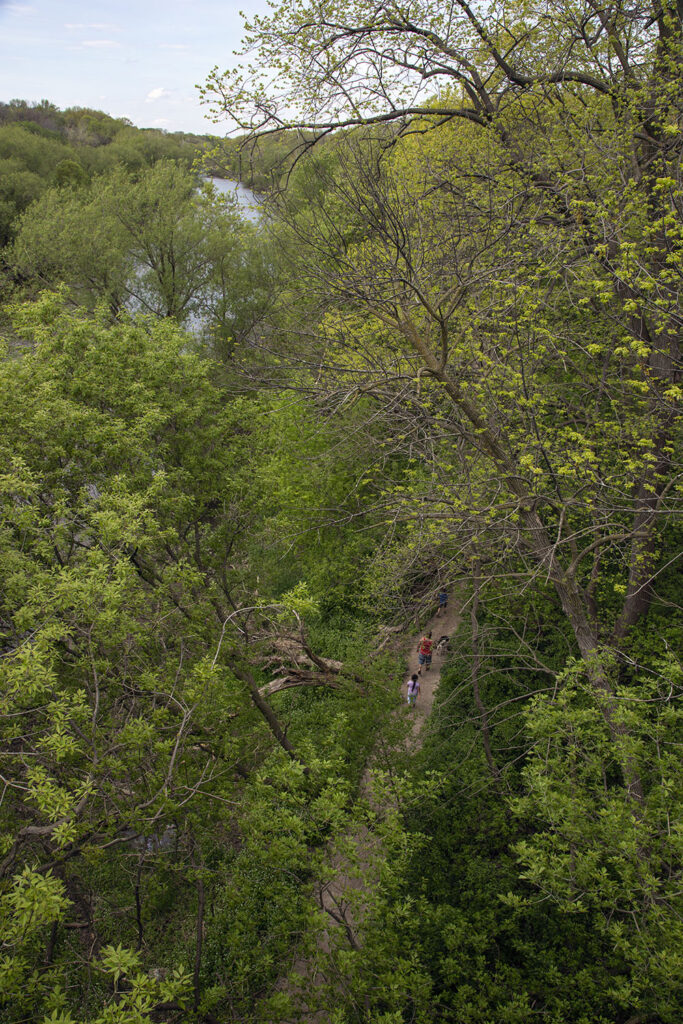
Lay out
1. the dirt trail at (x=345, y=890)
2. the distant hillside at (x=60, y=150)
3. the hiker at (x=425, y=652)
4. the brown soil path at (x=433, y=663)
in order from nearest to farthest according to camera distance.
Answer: the dirt trail at (x=345, y=890) < the brown soil path at (x=433, y=663) < the hiker at (x=425, y=652) < the distant hillside at (x=60, y=150)

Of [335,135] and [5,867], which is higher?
[335,135]

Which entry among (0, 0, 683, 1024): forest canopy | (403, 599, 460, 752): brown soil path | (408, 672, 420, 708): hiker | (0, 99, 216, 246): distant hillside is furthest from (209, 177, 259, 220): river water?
(0, 99, 216, 246): distant hillside

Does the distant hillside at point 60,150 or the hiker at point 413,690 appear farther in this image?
the distant hillside at point 60,150

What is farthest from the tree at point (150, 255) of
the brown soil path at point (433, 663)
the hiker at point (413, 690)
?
the hiker at point (413, 690)

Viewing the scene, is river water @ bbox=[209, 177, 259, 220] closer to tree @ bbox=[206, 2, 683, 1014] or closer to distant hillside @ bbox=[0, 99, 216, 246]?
tree @ bbox=[206, 2, 683, 1014]

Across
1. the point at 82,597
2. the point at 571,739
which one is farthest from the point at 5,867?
the point at 571,739

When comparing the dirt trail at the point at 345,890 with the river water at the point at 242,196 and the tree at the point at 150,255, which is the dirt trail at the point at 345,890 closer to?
the river water at the point at 242,196

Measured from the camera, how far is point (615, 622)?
41.0ft

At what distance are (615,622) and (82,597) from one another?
32.5ft

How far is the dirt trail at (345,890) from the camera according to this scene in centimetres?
649

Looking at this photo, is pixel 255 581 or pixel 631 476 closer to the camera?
pixel 631 476

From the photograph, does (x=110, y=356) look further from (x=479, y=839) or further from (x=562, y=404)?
(x=479, y=839)

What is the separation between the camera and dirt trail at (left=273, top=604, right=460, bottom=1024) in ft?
21.3

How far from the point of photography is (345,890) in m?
6.64
